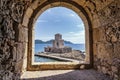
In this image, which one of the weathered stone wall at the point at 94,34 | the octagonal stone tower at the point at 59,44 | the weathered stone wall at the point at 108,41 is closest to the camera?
the weathered stone wall at the point at 94,34

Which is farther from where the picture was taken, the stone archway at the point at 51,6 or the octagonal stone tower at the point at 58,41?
the octagonal stone tower at the point at 58,41

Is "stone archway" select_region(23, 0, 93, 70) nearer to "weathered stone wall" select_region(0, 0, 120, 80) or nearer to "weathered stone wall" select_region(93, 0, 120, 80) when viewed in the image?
"weathered stone wall" select_region(0, 0, 120, 80)

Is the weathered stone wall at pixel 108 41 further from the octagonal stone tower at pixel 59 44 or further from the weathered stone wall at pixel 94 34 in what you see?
the octagonal stone tower at pixel 59 44

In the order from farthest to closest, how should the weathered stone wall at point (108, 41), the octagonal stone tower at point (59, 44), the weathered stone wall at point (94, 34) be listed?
the octagonal stone tower at point (59, 44)
the weathered stone wall at point (108, 41)
the weathered stone wall at point (94, 34)

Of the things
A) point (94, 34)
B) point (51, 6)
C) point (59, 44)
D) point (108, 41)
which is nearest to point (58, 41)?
point (59, 44)

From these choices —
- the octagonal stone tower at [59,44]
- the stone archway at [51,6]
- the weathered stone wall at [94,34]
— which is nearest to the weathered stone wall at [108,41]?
the weathered stone wall at [94,34]

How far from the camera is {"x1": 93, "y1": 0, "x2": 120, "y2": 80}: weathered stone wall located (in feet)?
10.5

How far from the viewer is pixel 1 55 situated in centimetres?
206

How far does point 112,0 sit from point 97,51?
1.60 meters

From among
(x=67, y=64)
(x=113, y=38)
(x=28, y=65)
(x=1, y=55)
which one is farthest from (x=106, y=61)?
(x=1, y=55)

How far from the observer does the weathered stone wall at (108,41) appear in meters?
3.21

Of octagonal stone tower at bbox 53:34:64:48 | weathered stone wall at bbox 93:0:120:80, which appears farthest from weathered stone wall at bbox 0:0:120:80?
octagonal stone tower at bbox 53:34:64:48

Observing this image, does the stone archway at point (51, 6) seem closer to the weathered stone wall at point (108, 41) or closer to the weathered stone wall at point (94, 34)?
the weathered stone wall at point (94, 34)

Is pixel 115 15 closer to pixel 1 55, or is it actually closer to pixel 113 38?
pixel 113 38
